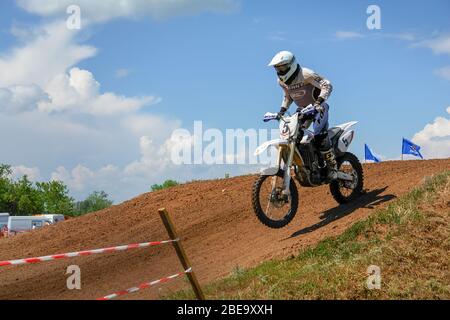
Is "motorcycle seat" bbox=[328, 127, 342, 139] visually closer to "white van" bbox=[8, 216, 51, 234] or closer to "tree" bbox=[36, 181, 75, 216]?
"white van" bbox=[8, 216, 51, 234]

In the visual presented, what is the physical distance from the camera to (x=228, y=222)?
41.1 ft

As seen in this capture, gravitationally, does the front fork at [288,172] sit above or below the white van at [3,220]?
below

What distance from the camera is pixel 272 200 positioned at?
9773 mm

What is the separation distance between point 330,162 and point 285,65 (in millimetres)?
2211

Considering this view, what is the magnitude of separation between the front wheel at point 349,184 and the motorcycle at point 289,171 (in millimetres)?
48

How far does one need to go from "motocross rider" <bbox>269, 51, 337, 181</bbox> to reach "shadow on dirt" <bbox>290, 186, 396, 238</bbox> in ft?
2.48

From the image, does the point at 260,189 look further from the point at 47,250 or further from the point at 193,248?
the point at 47,250

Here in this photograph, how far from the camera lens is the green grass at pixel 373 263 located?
6902 mm

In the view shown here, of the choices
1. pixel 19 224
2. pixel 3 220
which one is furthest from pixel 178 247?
pixel 3 220

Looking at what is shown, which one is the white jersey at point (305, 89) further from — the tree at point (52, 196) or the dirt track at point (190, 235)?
the tree at point (52, 196)

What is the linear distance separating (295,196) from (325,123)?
1.95 metres

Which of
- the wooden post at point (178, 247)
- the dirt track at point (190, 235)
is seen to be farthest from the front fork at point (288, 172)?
the wooden post at point (178, 247)

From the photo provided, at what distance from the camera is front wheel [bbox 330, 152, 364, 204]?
37.8ft
